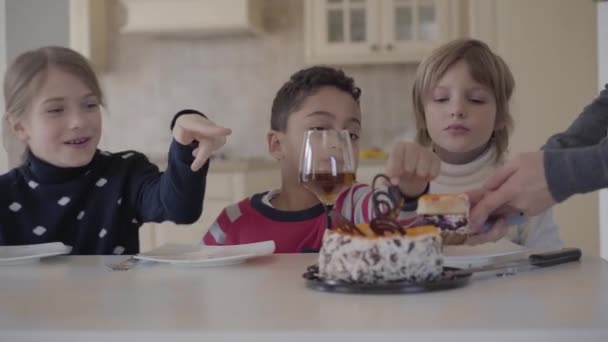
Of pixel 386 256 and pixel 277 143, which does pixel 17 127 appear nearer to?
pixel 277 143

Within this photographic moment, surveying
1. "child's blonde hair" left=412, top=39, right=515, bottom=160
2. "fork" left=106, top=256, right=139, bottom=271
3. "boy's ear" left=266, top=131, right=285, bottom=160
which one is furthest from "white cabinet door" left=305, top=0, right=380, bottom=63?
"fork" left=106, top=256, right=139, bottom=271

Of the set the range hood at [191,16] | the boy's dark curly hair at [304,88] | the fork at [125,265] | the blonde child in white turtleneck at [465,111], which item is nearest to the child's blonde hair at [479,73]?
the blonde child in white turtleneck at [465,111]

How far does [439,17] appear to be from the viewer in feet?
11.6

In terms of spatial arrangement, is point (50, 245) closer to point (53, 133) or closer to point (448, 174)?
point (53, 133)

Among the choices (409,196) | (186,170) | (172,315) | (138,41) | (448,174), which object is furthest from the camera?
(138,41)

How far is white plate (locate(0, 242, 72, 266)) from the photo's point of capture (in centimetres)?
115

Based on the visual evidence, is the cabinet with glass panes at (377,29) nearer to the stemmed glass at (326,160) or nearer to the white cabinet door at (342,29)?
the white cabinet door at (342,29)

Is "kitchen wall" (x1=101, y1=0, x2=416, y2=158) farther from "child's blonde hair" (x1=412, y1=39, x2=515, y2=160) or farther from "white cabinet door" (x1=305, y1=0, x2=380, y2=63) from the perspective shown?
"child's blonde hair" (x1=412, y1=39, x2=515, y2=160)

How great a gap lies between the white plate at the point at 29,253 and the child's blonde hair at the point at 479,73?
103 cm

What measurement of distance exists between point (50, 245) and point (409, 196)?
626 mm

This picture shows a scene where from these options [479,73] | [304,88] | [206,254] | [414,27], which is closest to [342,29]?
[414,27]

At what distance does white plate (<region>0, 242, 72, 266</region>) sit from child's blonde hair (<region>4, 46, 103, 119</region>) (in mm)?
531

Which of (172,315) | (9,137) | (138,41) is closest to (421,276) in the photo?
(172,315)

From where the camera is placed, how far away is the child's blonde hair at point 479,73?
1815 millimetres
